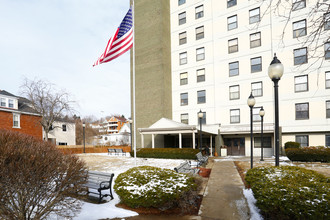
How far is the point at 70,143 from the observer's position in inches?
1703

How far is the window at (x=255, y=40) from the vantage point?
24.7 m

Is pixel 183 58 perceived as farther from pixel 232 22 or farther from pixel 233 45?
pixel 232 22

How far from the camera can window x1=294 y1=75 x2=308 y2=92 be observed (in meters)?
22.1

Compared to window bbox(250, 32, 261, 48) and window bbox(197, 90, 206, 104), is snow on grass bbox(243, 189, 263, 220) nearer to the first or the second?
window bbox(197, 90, 206, 104)

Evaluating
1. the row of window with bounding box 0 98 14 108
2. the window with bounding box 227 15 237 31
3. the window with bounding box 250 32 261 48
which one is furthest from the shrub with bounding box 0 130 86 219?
the row of window with bounding box 0 98 14 108

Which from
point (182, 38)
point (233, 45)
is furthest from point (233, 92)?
point (182, 38)

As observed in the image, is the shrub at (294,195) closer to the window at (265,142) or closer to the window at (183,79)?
the window at (265,142)

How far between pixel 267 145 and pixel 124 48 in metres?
21.4

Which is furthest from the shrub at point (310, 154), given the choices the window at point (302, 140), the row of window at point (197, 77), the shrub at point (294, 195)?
the row of window at point (197, 77)

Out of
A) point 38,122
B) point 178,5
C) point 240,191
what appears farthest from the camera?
point 38,122

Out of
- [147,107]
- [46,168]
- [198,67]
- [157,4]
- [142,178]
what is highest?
[157,4]

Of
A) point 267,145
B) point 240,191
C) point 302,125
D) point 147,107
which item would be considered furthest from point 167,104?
point 240,191

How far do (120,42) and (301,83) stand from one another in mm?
20630

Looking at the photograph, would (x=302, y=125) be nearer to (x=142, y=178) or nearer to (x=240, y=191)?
(x=240, y=191)
